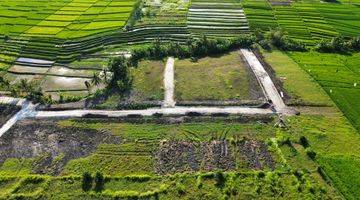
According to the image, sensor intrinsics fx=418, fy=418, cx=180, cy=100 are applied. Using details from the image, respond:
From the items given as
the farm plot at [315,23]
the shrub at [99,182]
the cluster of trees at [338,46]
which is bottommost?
the shrub at [99,182]

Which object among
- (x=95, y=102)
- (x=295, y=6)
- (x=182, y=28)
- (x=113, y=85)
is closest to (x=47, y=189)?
(x=95, y=102)

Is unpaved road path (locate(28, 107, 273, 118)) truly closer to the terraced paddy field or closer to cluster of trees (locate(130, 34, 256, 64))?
cluster of trees (locate(130, 34, 256, 64))

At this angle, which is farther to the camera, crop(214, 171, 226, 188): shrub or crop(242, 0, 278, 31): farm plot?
crop(242, 0, 278, 31): farm plot

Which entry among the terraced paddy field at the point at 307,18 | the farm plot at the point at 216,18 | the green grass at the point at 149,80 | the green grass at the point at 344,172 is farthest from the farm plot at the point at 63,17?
the green grass at the point at 344,172

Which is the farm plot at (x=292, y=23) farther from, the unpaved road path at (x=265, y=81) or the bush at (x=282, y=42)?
the unpaved road path at (x=265, y=81)

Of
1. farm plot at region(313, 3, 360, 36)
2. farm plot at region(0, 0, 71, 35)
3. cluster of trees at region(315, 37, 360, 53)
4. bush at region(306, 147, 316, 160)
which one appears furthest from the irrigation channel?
farm plot at region(313, 3, 360, 36)

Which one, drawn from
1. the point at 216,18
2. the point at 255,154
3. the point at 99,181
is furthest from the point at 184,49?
the point at 99,181

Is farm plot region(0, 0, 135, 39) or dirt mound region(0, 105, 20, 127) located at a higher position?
farm plot region(0, 0, 135, 39)
